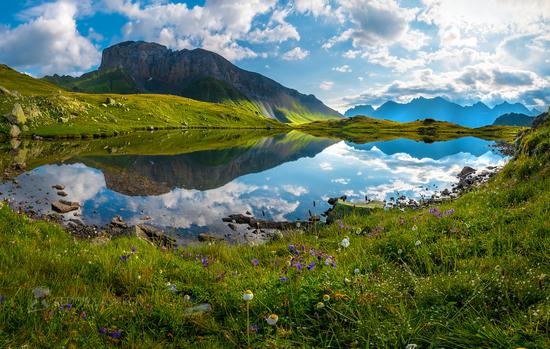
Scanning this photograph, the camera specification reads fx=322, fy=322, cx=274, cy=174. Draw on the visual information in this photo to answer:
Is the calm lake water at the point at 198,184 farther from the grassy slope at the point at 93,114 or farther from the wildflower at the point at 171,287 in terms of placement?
the grassy slope at the point at 93,114

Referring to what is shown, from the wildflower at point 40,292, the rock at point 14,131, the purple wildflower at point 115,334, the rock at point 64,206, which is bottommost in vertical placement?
the rock at point 64,206

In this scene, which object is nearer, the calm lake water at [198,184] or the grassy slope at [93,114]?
the calm lake water at [198,184]

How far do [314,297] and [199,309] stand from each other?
1.92 meters

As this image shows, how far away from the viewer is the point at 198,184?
30922mm

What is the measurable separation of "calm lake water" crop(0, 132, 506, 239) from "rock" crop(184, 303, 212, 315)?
7258 millimetres

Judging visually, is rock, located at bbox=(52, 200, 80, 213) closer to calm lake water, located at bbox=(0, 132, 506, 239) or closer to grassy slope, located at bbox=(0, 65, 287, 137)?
calm lake water, located at bbox=(0, 132, 506, 239)

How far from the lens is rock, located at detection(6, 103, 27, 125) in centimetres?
6219

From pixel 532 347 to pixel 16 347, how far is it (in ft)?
18.5

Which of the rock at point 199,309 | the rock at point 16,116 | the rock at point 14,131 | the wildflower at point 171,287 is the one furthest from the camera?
the rock at point 16,116

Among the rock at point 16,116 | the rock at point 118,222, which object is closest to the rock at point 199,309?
the rock at point 118,222

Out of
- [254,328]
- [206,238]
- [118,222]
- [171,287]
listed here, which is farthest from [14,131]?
[254,328]

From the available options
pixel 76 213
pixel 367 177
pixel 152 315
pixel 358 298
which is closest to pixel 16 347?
pixel 152 315

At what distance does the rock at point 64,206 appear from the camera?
2045 centimetres

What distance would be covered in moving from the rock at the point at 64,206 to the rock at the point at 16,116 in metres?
55.2
